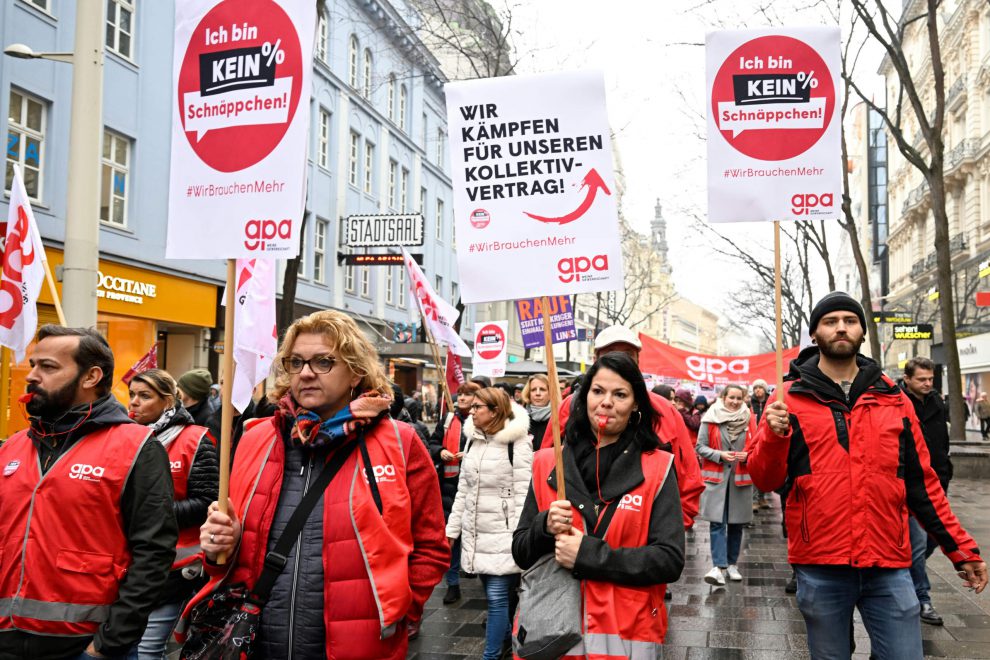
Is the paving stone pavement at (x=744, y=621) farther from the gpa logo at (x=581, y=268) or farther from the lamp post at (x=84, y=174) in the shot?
the lamp post at (x=84, y=174)

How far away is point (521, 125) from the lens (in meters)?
3.83

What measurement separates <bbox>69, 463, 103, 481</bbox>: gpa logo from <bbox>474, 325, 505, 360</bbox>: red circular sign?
38.2 feet

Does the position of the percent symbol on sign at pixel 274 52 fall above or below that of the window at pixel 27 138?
below

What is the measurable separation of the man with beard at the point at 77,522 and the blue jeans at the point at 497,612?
2.98 metres

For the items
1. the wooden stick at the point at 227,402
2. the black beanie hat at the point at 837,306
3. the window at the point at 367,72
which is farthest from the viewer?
the window at the point at 367,72

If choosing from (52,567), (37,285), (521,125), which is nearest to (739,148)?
(521,125)

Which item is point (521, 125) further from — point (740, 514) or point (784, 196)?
point (740, 514)

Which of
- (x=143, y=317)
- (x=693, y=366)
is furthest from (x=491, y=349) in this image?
(x=143, y=317)

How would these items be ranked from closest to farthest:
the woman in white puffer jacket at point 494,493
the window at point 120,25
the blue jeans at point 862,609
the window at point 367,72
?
the blue jeans at point 862,609
the woman in white puffer jacket at point 494,493
the window at point 120,25
the window at point 367,72

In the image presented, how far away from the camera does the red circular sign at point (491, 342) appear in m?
15.0

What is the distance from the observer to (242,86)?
364 centimetres

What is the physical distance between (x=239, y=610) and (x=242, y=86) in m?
2.03

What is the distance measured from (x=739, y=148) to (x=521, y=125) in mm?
1580

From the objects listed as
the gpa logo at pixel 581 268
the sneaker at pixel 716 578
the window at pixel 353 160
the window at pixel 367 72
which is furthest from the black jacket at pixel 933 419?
the window at pixel 367 72
